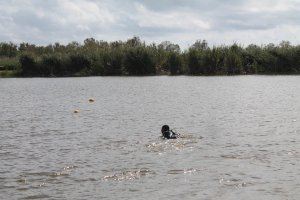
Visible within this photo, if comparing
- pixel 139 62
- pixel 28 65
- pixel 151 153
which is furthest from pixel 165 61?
pixel 151 153

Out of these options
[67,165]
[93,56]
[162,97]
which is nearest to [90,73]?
[93,56]

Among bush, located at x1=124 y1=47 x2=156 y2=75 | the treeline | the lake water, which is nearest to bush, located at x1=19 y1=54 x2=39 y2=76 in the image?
the treeline

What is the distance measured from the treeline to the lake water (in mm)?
47575

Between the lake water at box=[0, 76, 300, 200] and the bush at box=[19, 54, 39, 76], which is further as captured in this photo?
the bush at box=[19, 54, 39, 76]

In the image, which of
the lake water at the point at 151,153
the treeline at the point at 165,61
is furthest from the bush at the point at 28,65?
the lake water at the point at 151,153

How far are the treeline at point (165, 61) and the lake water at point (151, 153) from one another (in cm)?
4758

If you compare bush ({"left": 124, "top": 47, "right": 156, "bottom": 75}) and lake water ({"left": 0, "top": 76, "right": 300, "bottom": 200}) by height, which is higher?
bush ({"left": 124, "top": 47, "right": 156, "bottom": 75})

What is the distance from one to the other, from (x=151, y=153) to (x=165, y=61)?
70783 mm

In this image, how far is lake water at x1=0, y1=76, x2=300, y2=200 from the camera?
14.7 m

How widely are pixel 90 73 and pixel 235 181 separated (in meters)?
81.6

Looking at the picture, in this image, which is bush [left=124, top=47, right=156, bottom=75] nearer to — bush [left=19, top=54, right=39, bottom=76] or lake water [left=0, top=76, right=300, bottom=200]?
bush [left=19, top=54, right=39, bottom=76]

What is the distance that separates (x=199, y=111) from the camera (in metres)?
35.0

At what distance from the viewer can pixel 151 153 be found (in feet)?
65.8

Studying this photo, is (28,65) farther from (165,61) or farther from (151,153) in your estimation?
(151,153)
